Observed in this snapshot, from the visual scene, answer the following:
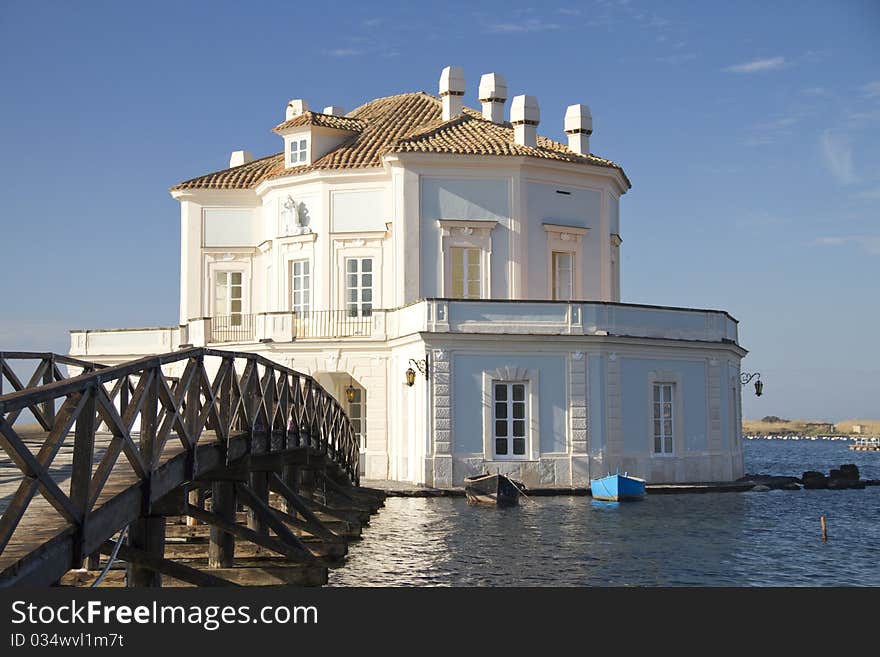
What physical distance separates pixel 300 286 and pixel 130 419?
82.9 ft

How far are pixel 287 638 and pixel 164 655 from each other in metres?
0.82

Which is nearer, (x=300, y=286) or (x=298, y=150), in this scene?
(x=300, y=286)

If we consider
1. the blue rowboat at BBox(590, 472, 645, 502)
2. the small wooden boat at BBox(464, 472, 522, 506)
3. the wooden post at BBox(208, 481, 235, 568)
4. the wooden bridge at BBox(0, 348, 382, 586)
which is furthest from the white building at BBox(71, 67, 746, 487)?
the wooden post at BBox(208, 481, 235, 568)

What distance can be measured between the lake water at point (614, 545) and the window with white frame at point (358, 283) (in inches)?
323

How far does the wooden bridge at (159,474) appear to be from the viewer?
7.91 meters

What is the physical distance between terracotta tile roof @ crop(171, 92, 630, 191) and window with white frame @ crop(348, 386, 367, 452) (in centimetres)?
683

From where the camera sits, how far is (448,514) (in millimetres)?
24156

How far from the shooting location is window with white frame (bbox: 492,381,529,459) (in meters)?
28.8

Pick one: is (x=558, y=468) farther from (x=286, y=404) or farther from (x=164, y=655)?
(x=164, y=655)

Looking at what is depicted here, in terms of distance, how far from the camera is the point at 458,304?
94.8 ft

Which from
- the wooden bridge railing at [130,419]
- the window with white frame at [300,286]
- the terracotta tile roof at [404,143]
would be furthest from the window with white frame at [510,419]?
the wooden bridge railing at [130,419]

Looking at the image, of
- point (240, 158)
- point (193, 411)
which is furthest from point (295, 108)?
point (193, 411)

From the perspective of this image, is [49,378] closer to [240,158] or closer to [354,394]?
→ [354,394]

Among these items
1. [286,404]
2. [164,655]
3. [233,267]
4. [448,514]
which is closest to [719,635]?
[164,655]
